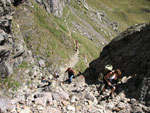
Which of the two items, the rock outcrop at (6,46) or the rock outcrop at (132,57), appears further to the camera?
the rock outcrop at (6,46)

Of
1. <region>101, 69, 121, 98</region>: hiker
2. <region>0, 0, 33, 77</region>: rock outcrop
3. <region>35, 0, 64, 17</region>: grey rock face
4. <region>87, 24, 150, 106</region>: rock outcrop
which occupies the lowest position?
<region>101, 69, 121, 98</region>: hiker

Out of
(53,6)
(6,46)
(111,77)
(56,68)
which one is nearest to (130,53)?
(111,77)

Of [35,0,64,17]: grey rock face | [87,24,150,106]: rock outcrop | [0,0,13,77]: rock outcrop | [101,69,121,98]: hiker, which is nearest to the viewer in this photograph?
[101,69,121,98]: hiker

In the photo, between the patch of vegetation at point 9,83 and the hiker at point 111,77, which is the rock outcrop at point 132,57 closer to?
the hiker at point 111,77

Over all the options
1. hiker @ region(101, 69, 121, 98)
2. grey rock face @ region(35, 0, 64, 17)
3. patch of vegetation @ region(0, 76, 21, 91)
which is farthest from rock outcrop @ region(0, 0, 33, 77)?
grey rock face @ region(35, 0, 64, 17)

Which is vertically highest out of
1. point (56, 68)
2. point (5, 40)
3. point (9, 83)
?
point (56, 68)

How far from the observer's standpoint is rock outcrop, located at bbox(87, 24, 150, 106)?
1625cm

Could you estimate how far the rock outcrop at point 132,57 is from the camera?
16.2 m

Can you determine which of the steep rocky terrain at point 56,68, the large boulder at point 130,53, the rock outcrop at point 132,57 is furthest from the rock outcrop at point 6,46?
the large boulder at point 130,53

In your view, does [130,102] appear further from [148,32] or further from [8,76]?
[8,76]

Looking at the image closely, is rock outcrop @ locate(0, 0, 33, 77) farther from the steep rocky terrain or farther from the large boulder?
the large boulder

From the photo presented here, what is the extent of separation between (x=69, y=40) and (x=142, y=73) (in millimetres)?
40660

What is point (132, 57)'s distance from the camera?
20.0 meters

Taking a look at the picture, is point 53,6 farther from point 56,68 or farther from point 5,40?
point 5,40
